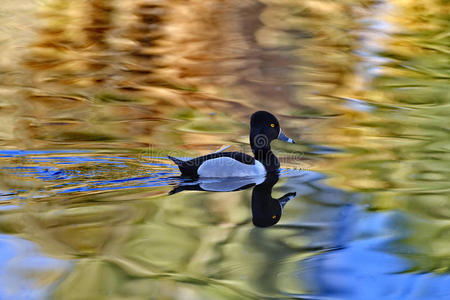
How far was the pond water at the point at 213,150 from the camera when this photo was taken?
474cm

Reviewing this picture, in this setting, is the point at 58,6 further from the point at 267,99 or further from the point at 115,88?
the point at 267,99

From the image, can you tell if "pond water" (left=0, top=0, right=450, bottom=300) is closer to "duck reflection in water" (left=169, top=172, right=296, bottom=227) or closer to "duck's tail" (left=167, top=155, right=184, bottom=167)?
"duck reflection in water" (left=169, top=172, right=296, bottom=227)

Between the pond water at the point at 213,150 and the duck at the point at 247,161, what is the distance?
5.5 inches

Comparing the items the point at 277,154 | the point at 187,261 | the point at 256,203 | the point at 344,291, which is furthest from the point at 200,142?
the point at 344,291

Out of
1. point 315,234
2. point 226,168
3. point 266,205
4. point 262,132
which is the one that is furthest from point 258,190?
point 315,234

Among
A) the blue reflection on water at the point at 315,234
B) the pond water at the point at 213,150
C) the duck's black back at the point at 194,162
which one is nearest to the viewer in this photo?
the blue reflection on water at the point at 315,234

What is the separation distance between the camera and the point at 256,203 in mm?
6309

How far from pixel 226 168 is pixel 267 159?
2.18 feet

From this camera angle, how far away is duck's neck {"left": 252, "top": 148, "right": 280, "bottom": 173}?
7.45m

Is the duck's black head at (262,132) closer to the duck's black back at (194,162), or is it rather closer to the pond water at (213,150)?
the pond water at (213,150)

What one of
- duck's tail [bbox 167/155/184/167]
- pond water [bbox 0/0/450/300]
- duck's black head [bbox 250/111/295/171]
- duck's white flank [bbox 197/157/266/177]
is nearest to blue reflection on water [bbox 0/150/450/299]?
pond water [bbox 0/0/450/300]

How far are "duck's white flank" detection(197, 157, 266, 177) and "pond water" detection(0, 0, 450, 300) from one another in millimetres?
116

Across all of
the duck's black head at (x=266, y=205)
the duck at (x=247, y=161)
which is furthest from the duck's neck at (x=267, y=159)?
the duck's black head at (x=266, y=205)

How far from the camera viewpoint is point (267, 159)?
24.7 ft
